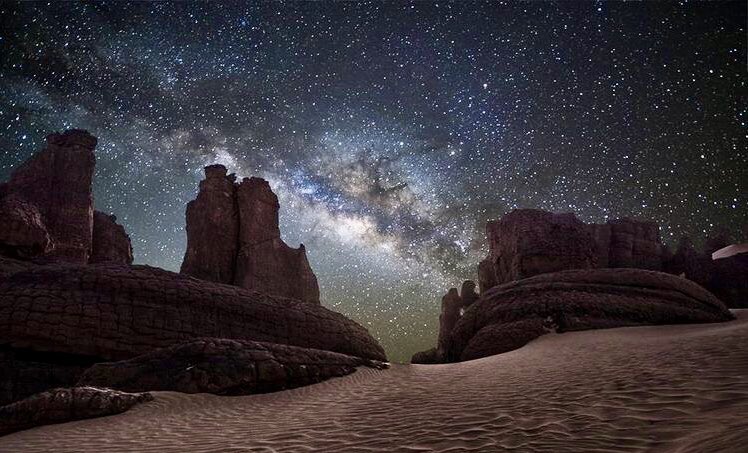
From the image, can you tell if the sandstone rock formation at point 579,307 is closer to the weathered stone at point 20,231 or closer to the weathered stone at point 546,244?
the weathered stone at point 546,244

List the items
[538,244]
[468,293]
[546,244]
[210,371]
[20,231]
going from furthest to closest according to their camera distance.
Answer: [468,293] → [538,244] → [546,244] → [20,231] → [210,371]

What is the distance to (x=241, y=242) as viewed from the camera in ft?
81.3

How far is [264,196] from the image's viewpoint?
26922 mm

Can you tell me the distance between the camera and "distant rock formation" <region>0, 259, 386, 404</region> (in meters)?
8.04

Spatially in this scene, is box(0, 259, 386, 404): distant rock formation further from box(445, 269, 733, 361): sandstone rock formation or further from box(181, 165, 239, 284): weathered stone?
box(181, 165, 239, 284): weathered stone

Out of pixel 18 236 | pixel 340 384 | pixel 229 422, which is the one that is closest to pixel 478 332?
pixel 340 384

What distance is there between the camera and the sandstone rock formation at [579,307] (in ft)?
42.5

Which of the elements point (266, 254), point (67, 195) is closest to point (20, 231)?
point (67, 195)

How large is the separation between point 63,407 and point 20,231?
10.6m

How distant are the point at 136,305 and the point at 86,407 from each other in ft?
11.5

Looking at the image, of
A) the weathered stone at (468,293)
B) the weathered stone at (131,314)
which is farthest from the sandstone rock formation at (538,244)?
the weathered stone at (131,314)

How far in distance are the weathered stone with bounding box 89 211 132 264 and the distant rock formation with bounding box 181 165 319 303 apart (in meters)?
3.78

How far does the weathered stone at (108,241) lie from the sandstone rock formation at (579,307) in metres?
→ 19.8

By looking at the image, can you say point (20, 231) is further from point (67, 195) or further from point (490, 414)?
point (490, 414)
